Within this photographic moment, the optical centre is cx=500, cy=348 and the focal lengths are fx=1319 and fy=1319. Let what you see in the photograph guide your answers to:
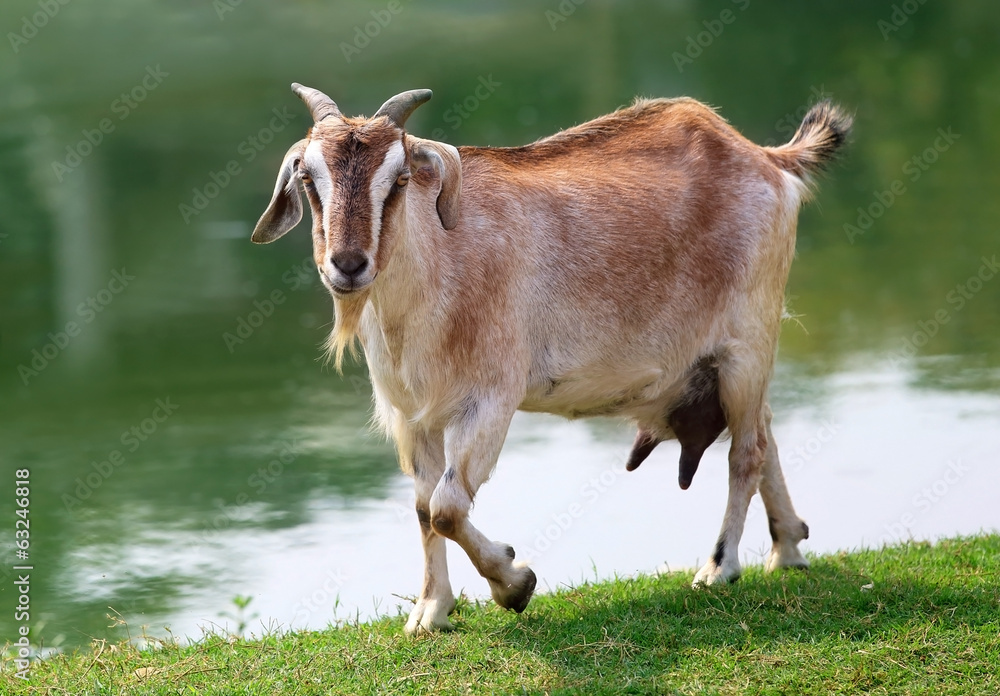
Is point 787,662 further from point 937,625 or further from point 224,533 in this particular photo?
point 224,533

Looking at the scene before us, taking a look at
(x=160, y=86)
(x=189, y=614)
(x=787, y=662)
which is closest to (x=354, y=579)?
(x=189, y=614)

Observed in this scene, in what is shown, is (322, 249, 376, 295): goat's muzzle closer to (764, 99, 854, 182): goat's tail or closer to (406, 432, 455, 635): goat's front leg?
(406, 432, 455, 635): goat's front leg

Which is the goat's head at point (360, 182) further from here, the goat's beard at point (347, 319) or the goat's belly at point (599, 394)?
the goat's belly at point (599, 394)

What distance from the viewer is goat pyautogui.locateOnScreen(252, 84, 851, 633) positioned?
5531 millimetres

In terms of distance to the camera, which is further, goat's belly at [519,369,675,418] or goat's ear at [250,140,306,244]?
goat's belly at [519,369,675,418]

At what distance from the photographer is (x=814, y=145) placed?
291 inches

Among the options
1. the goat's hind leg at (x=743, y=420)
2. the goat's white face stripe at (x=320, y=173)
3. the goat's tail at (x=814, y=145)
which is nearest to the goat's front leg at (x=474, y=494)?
the goat's white face stripe at (x=320, y=173)

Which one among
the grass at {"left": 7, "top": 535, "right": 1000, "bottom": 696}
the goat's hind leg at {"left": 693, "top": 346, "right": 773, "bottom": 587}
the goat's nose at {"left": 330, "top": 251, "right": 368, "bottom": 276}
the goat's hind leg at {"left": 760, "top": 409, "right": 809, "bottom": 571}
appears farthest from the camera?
the goat's hind leg at {"left": 760, "top": 409, "right": 809, "bottom": 571}

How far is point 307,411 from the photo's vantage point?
10.9 meters

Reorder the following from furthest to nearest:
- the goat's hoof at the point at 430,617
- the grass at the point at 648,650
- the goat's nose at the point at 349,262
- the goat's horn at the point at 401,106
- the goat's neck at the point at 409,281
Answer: the goat's hoof at the point at 430,617 < the goat's neck at the point at 409,281 < the goat's horn at the point at 401,106 < the grass at the point at 648,650 < the goat's nose at the point at 349,262

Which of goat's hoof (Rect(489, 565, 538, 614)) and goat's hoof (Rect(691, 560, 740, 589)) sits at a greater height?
goat's hoof (Rect(489, 565, 538, 614))

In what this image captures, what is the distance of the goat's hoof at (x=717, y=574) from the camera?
20.8 feet

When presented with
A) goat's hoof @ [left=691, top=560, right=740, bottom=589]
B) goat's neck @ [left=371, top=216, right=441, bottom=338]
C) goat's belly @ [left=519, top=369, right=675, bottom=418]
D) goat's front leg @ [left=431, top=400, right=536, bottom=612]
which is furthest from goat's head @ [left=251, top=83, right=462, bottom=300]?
goat's hoof @ [left=691, top=560, right=740, bottom=589]

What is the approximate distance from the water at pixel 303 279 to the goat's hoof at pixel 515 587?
122 centimetres
